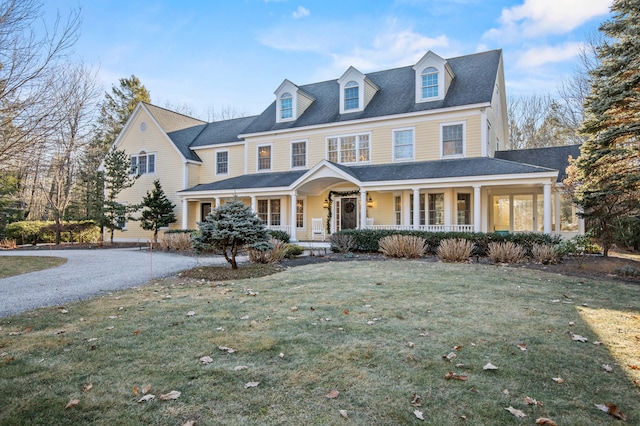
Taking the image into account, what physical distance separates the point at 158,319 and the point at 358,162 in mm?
14362

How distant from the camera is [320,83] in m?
22.1

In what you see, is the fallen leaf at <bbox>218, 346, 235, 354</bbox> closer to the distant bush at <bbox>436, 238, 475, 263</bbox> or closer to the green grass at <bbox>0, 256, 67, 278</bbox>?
the distant bush at <bbox>436, 238, 475, 263</bbox>

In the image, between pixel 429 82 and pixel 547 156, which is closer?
pixel 547 156

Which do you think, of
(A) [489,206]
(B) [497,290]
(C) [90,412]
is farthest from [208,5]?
(A) [489,206]

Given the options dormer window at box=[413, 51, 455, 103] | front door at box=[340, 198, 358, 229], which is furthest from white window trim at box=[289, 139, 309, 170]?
dormer window at box=[413, 51, 455, 103]

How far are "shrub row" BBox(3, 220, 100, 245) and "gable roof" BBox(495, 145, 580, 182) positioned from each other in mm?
24037

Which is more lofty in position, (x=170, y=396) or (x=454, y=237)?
(x=454, y=237)

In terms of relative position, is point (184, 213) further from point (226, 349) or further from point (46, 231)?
point (226, 349)

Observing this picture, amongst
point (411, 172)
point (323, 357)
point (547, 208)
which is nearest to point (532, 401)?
point (323, 357)

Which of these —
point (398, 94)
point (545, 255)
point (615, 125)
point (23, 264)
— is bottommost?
point (23, 264)

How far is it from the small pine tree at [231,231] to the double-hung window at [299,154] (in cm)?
1015

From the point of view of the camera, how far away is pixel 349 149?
1853 cm

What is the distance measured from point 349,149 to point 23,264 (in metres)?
13.6

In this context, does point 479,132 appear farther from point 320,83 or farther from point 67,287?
point 67,287
